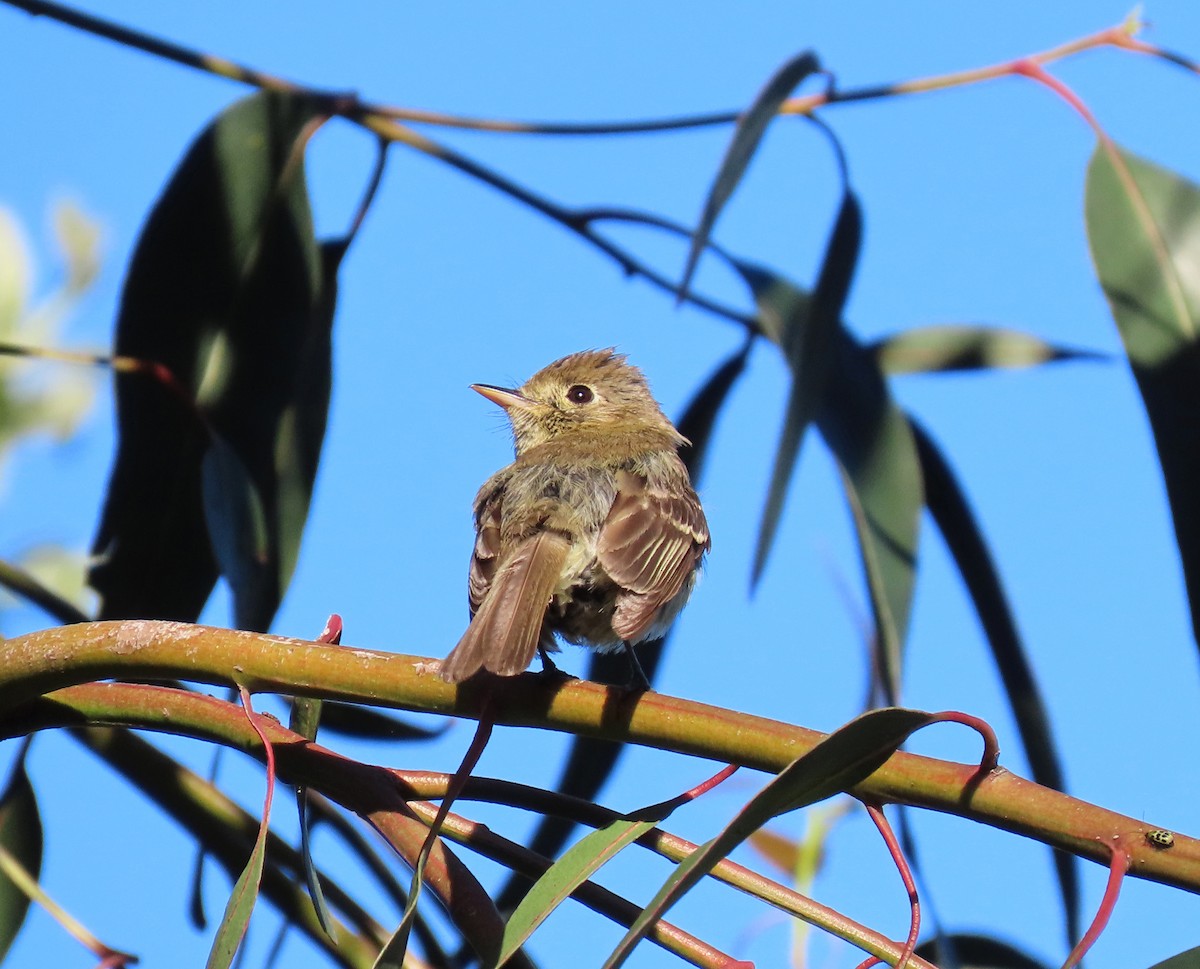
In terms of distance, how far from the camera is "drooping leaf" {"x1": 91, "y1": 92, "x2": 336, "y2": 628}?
338 centimetres

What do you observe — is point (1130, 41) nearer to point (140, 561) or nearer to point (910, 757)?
point (910, 757)

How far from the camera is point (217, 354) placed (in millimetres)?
3652

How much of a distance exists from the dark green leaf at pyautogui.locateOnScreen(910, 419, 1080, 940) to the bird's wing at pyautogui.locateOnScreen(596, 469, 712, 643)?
614 mm

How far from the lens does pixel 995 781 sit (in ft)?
5.74

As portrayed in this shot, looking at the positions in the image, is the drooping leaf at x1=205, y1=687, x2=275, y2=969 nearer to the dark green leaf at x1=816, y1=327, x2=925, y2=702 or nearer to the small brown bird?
the small brown bird

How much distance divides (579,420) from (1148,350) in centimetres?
170

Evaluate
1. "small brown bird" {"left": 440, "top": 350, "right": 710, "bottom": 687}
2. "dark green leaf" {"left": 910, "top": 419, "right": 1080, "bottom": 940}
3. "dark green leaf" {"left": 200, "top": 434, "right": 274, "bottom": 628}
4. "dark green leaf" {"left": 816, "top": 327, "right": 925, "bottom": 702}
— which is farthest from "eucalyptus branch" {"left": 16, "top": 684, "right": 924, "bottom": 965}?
"dark green leaf" {"left": 910, "top": 419, "right": 1080, "bottom": 940}

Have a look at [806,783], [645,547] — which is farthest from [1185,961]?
[645,547]

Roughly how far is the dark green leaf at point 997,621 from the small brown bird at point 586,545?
588 mm

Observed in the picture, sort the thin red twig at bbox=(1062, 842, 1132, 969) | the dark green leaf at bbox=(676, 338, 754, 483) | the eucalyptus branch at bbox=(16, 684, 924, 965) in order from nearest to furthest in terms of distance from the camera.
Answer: the thin red twig at bbox=(1062, 842, 1132, 969) < the eucalyptus branch at bbox=(16, 684, 924, 965) < the dark green leaf at bbox=(676, 338, 754, 483)

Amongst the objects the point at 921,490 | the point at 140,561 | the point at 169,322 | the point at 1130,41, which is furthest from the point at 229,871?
the point at 1130,41

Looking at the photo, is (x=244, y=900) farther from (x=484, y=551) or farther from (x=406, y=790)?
(x=484, y=551)

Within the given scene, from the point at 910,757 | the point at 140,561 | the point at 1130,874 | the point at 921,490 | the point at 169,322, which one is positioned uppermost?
the point at 169,322

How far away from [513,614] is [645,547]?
60 cm
